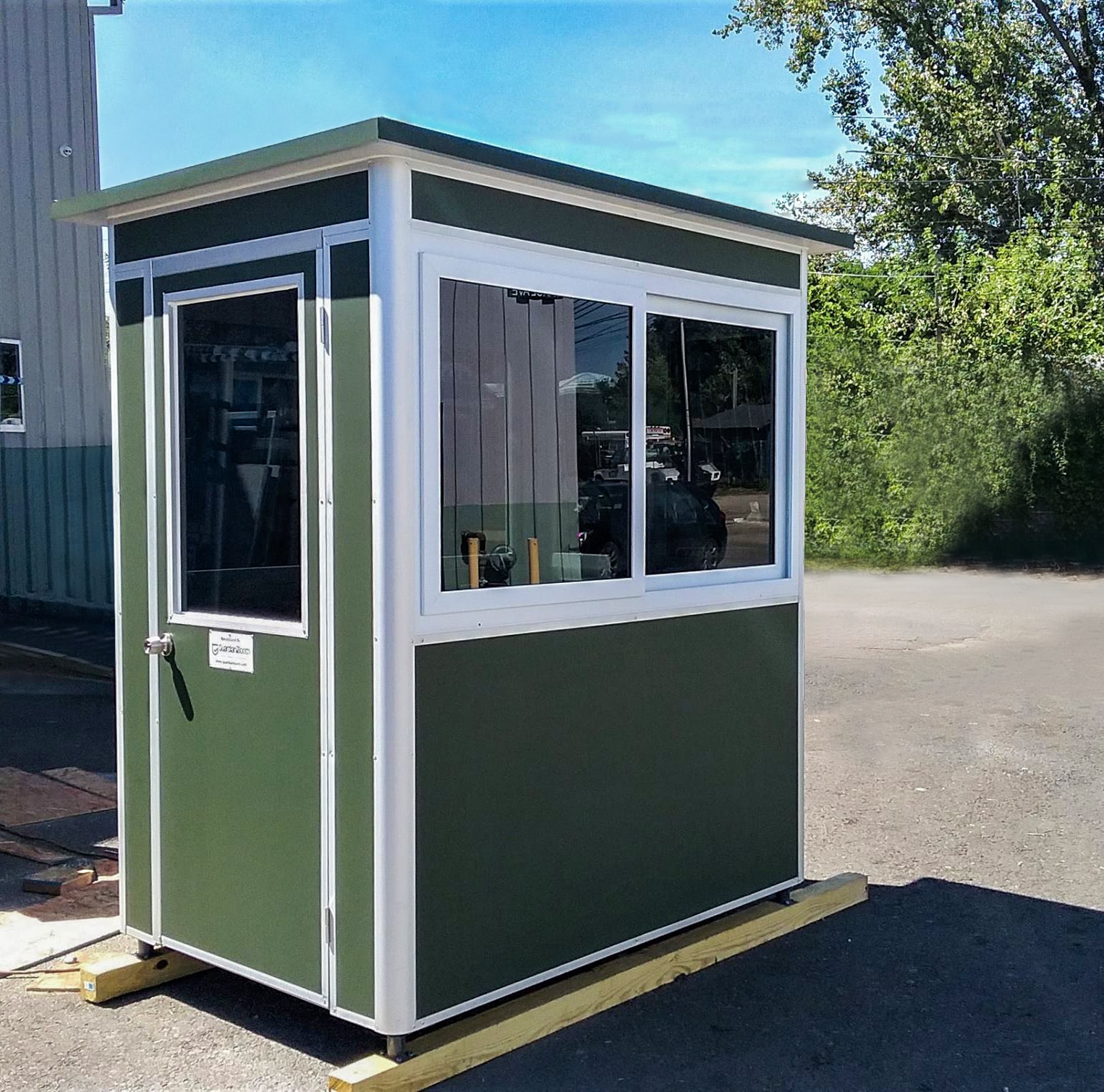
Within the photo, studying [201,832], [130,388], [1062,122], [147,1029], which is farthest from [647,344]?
[1062,122]

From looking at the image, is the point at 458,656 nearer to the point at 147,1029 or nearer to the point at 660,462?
the point at 660,462

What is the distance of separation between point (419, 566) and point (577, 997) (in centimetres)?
136

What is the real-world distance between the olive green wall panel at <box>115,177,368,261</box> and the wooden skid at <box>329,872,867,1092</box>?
2.16 m

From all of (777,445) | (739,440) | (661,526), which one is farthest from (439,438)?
(777,445)

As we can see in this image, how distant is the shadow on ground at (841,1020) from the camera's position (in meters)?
3.63

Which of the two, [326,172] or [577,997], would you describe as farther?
[577,997]

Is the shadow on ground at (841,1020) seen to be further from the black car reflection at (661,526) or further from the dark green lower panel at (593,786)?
the black car reflection at (661,526)

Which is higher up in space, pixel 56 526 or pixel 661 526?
pixel 661 526

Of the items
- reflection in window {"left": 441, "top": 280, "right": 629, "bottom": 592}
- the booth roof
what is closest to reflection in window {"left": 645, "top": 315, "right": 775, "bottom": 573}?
reflection in window {"left": 441, "top": 280, "right": 629, "bottom": 592}

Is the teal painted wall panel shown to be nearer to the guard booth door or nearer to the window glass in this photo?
the window glass

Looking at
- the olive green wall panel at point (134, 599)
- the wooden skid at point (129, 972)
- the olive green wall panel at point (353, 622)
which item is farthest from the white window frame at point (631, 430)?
the wooden skid at point (129, 972)

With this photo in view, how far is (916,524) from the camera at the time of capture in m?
17.2

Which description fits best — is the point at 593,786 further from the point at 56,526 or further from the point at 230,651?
the point at 56,526

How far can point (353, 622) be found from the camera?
11.5 feet
